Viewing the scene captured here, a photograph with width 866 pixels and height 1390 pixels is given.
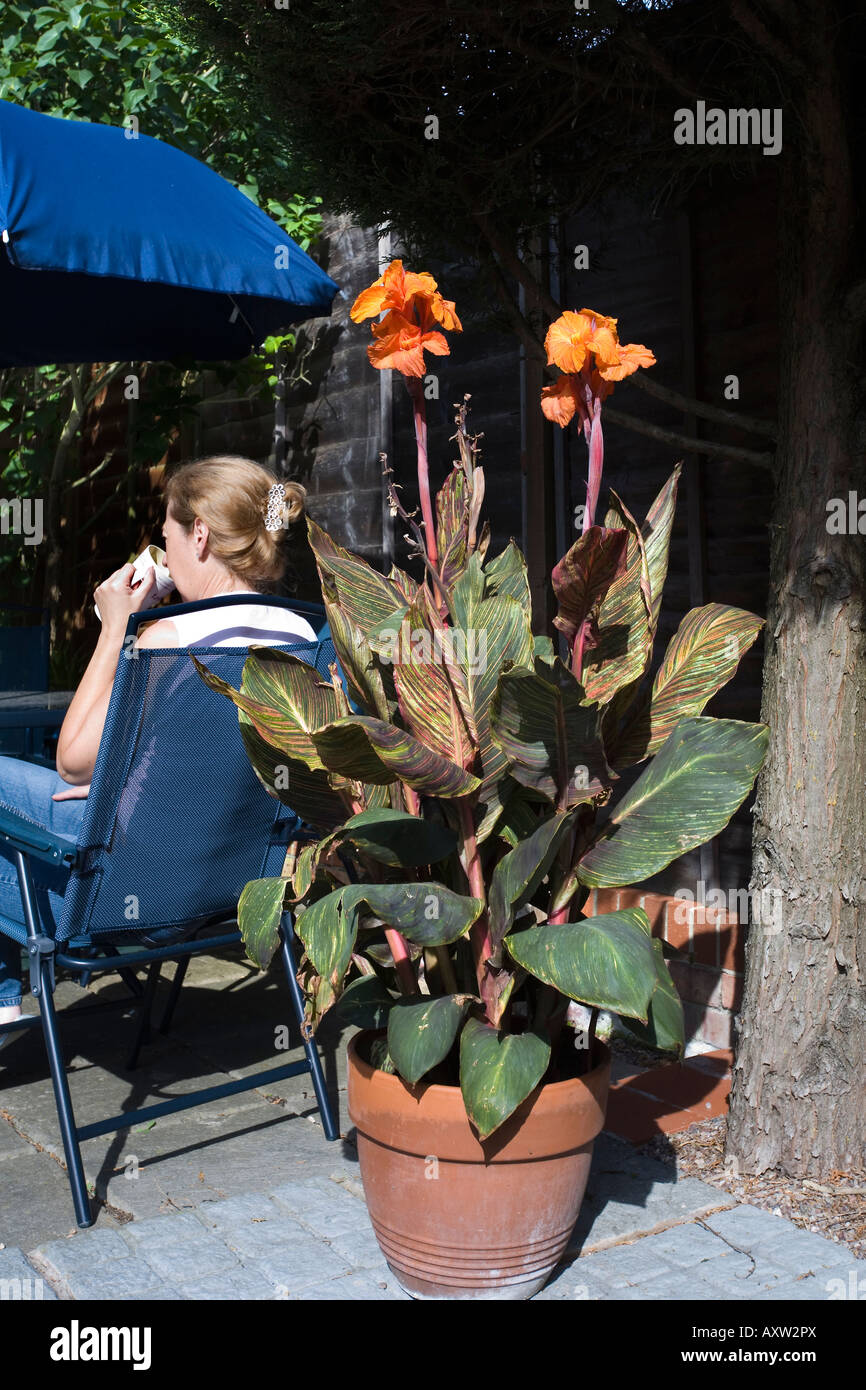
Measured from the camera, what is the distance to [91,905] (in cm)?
238

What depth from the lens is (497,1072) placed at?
176 centimetres

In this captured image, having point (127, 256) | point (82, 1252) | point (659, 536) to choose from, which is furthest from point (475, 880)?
point (127, 256)

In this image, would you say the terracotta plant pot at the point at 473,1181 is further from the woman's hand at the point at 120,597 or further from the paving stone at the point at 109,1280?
the woman's hand at the point at 120,597

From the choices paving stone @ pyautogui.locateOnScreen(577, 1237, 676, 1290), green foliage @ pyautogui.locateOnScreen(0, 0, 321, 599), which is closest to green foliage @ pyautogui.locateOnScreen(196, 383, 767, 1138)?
paving stone @ pyautogui.locateOnScreen(577, 1237, 676, 1290)

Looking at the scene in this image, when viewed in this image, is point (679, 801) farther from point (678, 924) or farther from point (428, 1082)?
point (678, 924)

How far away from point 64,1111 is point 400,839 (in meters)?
0.92

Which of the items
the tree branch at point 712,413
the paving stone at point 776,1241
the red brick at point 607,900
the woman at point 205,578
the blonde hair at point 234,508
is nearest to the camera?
the paving stone at point 776,1241

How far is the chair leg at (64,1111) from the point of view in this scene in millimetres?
2240

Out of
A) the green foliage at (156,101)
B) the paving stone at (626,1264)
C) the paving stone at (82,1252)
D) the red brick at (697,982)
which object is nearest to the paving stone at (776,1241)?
the paving stone at (626,1264)

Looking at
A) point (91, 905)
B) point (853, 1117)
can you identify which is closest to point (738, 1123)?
point (853, 1117)

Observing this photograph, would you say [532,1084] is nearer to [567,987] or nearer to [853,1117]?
[567,987]

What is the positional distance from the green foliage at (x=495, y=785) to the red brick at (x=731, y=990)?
105 cm

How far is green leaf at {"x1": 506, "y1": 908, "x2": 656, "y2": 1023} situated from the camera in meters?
1.66
